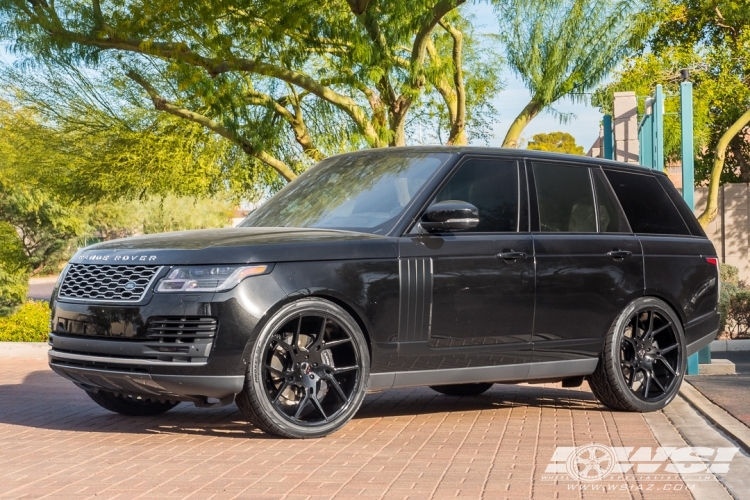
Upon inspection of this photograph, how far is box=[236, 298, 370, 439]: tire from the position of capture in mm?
6859

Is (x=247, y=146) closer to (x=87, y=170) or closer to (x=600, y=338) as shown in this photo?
(x=87, y=170)

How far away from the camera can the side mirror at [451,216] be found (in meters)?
7.39

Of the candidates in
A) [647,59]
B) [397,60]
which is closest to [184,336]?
[397,60]

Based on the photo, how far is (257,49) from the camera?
1911 centimetres

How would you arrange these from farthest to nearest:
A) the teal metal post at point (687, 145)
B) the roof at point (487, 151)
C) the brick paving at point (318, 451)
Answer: the teal metal post at point (687, 145) → the roof at point (487, 151) → the brick paving at point (318, 451)

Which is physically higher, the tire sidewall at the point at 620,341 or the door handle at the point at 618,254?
the door handle at the point at 618,254

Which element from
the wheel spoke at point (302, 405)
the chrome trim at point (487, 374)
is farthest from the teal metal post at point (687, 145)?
the wheel spoke at point (302, 405)

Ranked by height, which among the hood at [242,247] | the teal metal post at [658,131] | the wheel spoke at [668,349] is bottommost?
the wheel spoke at [668,349]

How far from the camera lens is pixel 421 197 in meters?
7.65

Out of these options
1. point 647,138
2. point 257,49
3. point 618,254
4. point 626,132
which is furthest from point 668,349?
point 257,49

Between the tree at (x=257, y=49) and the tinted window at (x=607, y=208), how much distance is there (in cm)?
740

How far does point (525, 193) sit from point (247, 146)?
39.5ft

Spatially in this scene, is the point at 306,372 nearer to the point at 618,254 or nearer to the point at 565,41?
the point at 618,254

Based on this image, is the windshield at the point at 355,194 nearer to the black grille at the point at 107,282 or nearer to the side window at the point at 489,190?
the side window at the point at 489,190
